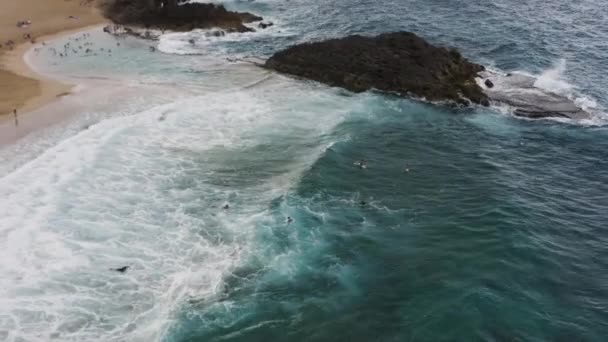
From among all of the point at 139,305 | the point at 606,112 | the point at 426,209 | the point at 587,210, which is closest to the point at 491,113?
the point at 606,112

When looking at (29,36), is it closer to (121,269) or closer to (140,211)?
(140,211)

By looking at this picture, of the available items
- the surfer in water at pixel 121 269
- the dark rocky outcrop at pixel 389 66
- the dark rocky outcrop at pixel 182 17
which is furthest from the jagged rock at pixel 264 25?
the surfer in water at pixel 121 269

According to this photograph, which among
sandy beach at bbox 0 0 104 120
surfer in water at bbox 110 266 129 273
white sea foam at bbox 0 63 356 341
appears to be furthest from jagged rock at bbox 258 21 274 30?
surfer in water at bbox 110 266 129 273

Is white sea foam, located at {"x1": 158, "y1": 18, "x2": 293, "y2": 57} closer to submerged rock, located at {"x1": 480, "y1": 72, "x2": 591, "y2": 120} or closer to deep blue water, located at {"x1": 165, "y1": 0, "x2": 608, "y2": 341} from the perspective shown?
deep blue water, located at {"x1": 165, "y1": 0, "x2": 608, "y2": 341}

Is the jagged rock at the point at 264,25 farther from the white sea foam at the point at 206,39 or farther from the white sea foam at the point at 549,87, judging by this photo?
the white sea foam at the point at 549,87

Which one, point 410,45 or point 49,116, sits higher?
point 410,45

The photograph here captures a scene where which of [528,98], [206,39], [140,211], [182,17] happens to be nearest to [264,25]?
[206,39]

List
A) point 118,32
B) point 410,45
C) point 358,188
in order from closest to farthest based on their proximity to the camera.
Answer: point 358,188 < point 410,45 < point 118,32

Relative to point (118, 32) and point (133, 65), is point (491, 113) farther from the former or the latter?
point (118, 32)

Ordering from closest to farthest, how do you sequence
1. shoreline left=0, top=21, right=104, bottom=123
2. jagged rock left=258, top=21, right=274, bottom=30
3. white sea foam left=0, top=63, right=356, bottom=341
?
white sea foam left=0, top=63, right=356, bottom=341
shoreline left=0, top=21, right=104, bottom=123
jagged rock left=258, top=21, right=274, bottom=30
